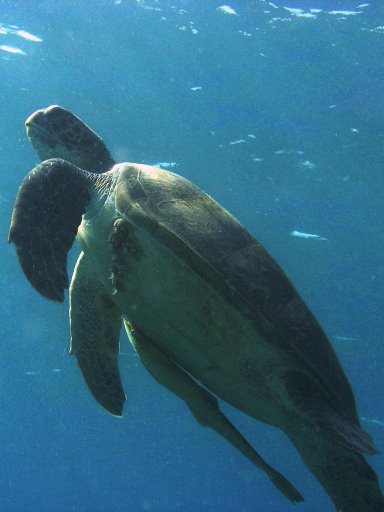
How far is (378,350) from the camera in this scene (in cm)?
1794

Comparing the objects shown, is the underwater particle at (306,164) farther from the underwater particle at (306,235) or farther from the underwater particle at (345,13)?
the underwater particle at (345,13)

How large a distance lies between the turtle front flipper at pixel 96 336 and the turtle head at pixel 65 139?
1134 millimetres

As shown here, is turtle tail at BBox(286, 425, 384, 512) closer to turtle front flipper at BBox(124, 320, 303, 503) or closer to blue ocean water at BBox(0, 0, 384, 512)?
turtle front flipper at BBox(124, 320, 303, 503)

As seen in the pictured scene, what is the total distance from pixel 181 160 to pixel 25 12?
468 centimetres

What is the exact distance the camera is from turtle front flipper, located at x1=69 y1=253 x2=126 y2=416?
14.6 ft

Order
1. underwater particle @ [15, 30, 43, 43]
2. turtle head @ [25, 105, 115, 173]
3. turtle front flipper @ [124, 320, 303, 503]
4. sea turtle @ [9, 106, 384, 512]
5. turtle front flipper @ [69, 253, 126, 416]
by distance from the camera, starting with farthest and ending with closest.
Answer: underwater particle @ [15, 30, 43, 43] < turtle head @ [25, 105, 115, 173] < turtle front flipper @ [69, 253, 126, 416] < turtle front flipper @ [124, 320, 303, 503] < sea turtle @ [9, 106, 384, 512]

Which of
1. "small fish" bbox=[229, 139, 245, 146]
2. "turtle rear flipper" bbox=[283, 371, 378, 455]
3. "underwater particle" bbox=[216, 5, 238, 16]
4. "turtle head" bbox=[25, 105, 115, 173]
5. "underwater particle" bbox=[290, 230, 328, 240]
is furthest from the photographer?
"underwater particle" bbox=[290, 230, 328, 240]

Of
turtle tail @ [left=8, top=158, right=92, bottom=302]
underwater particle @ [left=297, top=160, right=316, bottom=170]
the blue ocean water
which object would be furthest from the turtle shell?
underwater particle @ [left=297, top=160, right=316, bottom=170]

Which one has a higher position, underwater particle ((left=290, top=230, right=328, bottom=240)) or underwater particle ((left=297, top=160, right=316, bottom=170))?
underwater particle ((left=297, top=160, right=316, bottom=170))

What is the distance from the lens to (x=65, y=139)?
4871 mm

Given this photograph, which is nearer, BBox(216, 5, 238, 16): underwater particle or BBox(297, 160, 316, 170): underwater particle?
BBox(216, 5, 238, 16): underwater particle

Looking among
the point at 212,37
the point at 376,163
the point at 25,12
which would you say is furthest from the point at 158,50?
the point at 376,163

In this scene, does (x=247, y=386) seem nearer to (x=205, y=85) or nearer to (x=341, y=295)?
(x=205, y=85)

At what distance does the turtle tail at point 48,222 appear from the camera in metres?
3.46
